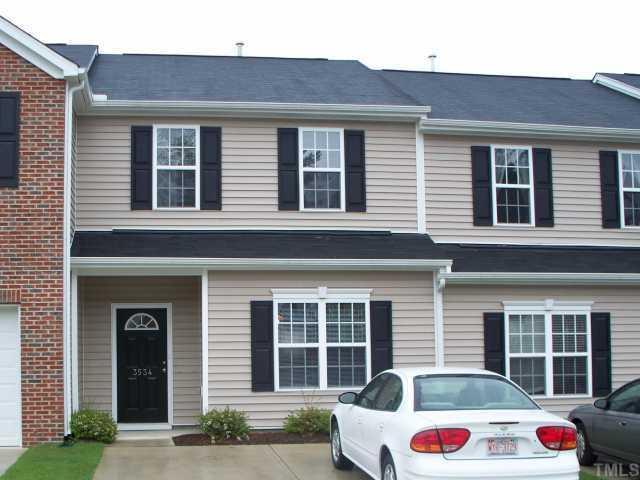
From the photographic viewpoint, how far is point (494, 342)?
15.1m

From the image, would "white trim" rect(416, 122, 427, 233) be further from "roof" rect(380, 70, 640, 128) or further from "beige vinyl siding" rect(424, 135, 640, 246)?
"roof" rect(380, 70, 640, 128)

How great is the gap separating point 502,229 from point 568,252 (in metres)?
1.36

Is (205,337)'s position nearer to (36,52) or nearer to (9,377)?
(9,377)

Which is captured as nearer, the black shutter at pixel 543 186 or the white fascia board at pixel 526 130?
the white fascia board at pixel 526 130

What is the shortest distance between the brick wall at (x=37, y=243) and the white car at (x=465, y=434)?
5.76 meters

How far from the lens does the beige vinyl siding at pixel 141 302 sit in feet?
49.2

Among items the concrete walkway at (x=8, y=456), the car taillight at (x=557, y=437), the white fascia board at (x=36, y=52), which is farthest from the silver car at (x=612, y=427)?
the white fascia board at (x=36, y=52)

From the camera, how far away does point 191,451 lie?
12477 millimetres

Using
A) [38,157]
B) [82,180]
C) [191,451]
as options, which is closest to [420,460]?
[191,451]

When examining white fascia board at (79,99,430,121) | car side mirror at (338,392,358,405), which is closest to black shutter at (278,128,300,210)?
white fascia board at (79,99,430,121)

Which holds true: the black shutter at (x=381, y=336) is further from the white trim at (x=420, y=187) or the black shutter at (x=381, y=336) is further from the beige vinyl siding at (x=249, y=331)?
the white trim at (x=420, y=187)

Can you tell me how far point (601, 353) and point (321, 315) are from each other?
525cm

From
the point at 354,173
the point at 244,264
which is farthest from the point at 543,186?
the point at 244,264

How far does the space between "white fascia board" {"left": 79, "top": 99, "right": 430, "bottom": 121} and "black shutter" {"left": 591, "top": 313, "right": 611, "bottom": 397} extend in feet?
16.3
